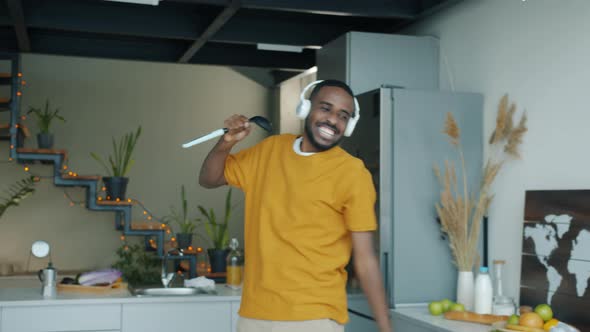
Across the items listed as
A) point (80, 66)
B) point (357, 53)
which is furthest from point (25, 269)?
point (357, 53)

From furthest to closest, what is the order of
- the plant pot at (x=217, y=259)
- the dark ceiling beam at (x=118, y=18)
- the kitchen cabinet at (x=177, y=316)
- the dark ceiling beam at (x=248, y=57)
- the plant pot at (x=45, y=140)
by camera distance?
the plant pot at (x=45, y=140)
the dark ceiling beam at (x=248, y=57)
the plant pot at (x=217, y=259)
the dark ceiling beam at (x=118, y=18)
the kitchen cabinet at (x=177, y=316)

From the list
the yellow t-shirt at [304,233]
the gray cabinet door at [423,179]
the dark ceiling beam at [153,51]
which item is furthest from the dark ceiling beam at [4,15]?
the yellow t-shirt at [304,233]

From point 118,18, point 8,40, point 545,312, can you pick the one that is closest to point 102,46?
point 8,40

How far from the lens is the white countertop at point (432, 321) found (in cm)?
310

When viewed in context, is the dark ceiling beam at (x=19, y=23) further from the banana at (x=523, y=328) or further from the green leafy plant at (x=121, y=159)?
the banana at (x=523, y=328)

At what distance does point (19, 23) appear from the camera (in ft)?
15.4

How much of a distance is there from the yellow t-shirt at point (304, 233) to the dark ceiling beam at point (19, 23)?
8.73ft

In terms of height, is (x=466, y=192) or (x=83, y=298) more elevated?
(x=466, y=192)

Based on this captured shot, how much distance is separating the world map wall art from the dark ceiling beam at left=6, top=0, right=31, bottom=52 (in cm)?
293

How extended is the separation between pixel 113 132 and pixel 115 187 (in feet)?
6.30

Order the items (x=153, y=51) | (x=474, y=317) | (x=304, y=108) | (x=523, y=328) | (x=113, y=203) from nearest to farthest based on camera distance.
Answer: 1. (x=304, y=108)
2. (x=523, y=328)
3. (x=474, y=317)
4. (x=153, y=51)
5. (x=113, y=203)

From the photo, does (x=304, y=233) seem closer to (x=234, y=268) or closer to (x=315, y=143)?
(x=315, y=143)

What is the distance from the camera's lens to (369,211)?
218 centimetres

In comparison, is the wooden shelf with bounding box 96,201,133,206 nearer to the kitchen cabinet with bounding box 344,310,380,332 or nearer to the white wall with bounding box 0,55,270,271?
the white wall with bounding box 0,55,270,271
